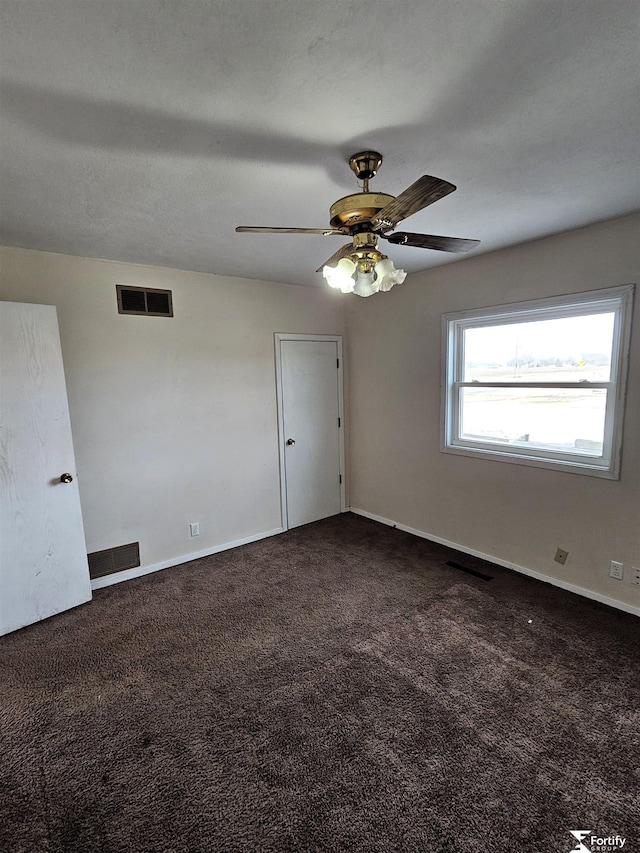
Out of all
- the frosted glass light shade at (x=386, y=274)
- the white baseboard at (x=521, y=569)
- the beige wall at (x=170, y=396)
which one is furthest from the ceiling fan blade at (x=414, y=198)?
the white baseboard at (x=521, y=569)

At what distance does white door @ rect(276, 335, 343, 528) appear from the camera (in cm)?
397

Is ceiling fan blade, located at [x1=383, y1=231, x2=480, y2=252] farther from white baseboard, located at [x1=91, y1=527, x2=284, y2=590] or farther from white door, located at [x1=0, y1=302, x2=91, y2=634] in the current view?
white baseboard, located at [x1=91, y1=527, x2=284, y2=590]

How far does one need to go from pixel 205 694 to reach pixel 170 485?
1.74 meters

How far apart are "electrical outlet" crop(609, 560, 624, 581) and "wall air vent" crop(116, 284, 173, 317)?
12.2ft

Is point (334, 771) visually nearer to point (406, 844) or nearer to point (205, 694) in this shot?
point (406, 844)

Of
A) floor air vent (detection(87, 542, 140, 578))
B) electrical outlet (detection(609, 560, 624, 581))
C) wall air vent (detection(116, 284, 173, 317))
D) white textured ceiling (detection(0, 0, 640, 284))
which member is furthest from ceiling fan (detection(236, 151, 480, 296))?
floor air vent (detection(87, 542, 140, 578))

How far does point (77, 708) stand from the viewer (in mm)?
1926

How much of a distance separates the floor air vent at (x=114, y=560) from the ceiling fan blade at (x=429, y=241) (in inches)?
117

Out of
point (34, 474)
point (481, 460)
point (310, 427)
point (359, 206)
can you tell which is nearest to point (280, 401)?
point (310, 427)

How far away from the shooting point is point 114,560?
3115 millimetres

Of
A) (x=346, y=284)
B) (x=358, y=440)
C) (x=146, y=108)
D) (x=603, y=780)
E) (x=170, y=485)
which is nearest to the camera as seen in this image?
(x=146, y=108)

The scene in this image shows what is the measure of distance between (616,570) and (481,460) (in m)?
1.13

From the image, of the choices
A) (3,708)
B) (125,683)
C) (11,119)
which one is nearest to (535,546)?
(125,683)

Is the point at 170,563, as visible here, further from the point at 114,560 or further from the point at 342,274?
the point at 342,274
